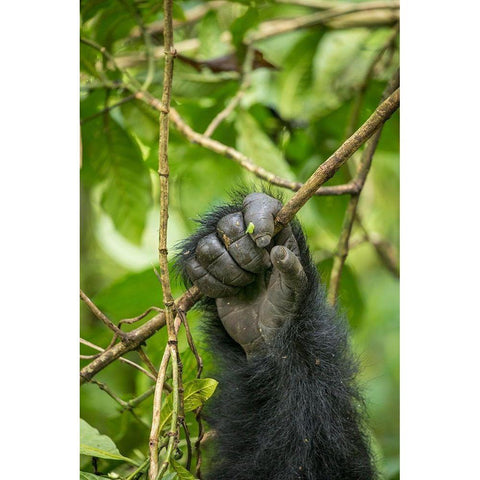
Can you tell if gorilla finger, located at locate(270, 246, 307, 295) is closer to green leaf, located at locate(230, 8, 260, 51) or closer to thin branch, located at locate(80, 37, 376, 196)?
thin branch, located at locate(80, 37, 376, 196)

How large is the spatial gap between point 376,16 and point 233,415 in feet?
4.06

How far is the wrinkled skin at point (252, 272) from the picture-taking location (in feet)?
3.11

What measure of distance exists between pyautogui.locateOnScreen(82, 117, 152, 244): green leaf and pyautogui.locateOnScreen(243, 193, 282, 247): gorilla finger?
0.58m

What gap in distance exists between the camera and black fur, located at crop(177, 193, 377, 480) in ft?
3.45

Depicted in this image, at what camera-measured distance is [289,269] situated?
0.95 m

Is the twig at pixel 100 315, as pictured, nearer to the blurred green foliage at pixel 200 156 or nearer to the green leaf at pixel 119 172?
the blurred green foliage at pixel 200 156

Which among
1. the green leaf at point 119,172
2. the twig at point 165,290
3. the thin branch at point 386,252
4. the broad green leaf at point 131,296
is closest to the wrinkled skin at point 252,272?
the twig at point 165,290

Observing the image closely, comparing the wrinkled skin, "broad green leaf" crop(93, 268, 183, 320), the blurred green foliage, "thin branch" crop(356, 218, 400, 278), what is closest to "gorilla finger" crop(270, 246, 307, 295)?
the wrinkled skin

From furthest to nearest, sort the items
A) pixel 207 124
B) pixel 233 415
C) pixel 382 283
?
pixel 382 283 → pixel 207 124 → pixel 233 415

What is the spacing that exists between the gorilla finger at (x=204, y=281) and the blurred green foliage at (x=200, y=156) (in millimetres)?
194

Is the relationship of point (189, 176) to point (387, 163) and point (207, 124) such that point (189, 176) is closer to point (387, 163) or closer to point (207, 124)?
point (207, 124)
